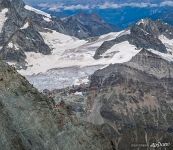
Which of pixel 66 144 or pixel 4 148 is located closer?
pixel 4 148

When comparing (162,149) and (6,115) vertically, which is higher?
(6,115)

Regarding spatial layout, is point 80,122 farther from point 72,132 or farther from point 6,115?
point 6,115

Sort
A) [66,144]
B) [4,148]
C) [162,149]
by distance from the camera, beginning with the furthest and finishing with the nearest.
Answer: [162,149] < [66,144] < [4,148]

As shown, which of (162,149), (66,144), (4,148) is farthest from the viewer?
(162,149)

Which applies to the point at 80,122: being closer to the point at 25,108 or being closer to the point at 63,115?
the point at 63,115

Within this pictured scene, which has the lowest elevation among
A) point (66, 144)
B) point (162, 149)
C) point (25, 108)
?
point (162, 149)

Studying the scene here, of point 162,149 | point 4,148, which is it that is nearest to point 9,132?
point 4,148
